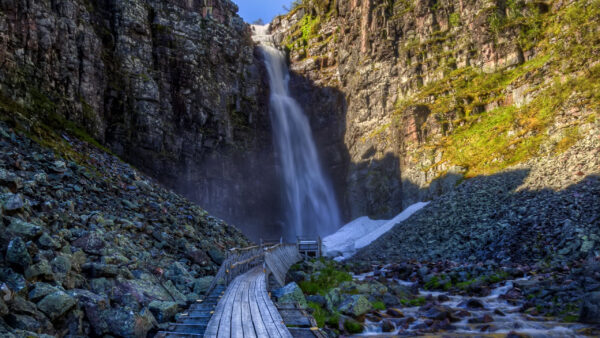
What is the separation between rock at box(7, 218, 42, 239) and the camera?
27.6 ft

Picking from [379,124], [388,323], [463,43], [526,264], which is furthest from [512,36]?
[388,323]

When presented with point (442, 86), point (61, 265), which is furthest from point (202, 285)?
point (442, 86)

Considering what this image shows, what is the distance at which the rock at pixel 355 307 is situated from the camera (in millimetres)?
13227

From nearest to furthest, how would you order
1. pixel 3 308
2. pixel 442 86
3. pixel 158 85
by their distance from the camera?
pixel 3 308, pixel 158 85, pixel 442 86

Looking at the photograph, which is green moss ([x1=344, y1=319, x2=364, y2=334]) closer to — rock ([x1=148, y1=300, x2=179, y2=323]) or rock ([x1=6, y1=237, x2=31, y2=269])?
rock ([x1=148, y1=300, x2=179, y2=323])

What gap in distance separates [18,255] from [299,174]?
5606 centimetres

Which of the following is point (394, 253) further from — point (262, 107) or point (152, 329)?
point (262, 107)

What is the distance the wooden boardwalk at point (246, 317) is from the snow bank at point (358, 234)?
29690 millimetres

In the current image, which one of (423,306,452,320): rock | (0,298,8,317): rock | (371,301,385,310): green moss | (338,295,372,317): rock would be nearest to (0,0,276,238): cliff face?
(0,298,8,317): rock

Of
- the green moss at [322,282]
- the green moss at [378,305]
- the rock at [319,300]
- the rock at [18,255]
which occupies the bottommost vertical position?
the green moss at [378,305]

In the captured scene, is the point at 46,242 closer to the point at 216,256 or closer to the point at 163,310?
the point at 163,310

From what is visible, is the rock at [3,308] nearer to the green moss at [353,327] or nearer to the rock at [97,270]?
the rock at [97,270]

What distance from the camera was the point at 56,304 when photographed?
6.80 meters

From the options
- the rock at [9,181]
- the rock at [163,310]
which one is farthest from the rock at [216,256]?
the rock at [9,181]
